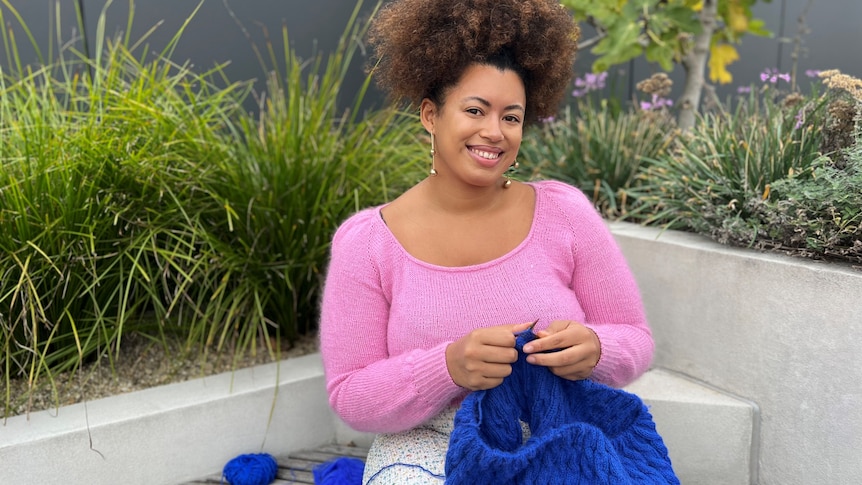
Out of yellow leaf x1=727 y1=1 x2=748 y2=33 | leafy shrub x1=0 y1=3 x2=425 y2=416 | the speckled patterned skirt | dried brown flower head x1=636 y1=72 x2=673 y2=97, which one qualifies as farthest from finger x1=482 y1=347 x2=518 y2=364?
yellow leaf x1=727 y1=1 x2=748 y2=33

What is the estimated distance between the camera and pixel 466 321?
1615 millimetres

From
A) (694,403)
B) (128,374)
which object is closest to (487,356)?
(694,403)

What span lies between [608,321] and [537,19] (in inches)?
29.5

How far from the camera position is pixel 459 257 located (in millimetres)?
1680

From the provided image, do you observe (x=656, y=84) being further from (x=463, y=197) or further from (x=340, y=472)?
(x=340, y=472)

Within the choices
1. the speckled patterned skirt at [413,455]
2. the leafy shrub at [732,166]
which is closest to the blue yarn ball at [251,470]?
the speckled patterned skirt at [413,455]

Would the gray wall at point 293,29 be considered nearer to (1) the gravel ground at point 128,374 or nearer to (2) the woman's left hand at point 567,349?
(1) the gravel ground at point 128,374

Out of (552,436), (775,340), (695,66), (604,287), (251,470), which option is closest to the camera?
(552,436)

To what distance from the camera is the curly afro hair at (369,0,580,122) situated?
157 cm

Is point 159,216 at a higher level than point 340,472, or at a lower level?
higher

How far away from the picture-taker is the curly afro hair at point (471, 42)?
157cm

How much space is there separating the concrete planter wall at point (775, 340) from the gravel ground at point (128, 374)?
144 centimetres

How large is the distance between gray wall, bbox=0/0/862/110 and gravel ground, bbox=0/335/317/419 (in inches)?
52.0

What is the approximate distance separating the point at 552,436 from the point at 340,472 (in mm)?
1033
